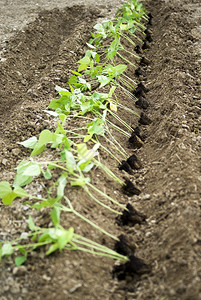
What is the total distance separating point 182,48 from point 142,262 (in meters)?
2.91

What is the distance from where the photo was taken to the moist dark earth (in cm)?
164

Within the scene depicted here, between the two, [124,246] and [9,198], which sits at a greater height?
[124,246]

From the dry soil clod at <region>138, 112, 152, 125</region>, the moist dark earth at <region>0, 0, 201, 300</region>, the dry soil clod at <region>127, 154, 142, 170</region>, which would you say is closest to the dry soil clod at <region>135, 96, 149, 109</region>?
the moist dark earth at <region>0, 0, 201, 300</region>

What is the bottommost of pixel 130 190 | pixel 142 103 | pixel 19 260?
pixel 19 260

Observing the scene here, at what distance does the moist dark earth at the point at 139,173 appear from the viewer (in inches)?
64.7

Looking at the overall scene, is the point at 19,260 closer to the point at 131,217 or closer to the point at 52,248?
the point at 52,248

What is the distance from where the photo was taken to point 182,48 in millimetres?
3965

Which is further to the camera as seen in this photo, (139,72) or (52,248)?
(139,72)

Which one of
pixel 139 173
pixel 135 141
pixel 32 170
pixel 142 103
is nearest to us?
pixel 32 170

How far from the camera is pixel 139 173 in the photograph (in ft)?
8.03

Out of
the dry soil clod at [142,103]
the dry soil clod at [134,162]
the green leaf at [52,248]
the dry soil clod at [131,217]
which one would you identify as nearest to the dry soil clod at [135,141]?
the dry soil clod at [134,162]

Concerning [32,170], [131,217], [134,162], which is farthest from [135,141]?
[32,170]

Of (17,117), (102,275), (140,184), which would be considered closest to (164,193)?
(140,184)

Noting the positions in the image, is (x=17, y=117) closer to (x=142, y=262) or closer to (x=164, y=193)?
(x=164, y=193)
